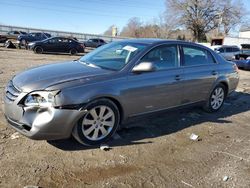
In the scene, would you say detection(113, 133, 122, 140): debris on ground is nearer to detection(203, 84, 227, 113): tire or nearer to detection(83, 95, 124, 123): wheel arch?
detection(83, 95, 124, 123): wheel arch

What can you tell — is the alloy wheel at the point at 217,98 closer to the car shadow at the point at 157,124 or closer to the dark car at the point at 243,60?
the car shadow at the point at 157,124

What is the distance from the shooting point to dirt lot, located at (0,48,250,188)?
145 inches

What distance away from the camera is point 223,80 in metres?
6.85

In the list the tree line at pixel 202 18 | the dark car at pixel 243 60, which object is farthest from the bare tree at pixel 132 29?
the dark car at pixel 243 60

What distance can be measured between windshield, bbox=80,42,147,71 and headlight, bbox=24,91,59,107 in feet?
3.95

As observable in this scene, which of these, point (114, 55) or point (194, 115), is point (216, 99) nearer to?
point (194, 115)

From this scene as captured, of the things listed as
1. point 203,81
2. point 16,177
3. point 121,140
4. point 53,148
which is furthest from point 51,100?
point 203,81

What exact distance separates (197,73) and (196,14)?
52832 millimetres

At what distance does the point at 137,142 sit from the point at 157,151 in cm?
39

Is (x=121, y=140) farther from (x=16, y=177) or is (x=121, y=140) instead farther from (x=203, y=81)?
(x=203, y=81)

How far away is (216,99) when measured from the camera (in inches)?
272

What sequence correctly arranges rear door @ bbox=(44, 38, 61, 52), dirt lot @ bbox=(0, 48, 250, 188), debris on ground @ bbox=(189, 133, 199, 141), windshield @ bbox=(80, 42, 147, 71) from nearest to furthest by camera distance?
dirt lot @ bbox=(0, 48, 250, 188), windshield @ bbox=(80, 42, 147, 71), debris on ground @ bbox=(189, 133, 199, 141), rear door @ bbox=(44, 38, 61, 52)

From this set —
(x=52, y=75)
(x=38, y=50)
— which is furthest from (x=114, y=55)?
(x=38, y=50)

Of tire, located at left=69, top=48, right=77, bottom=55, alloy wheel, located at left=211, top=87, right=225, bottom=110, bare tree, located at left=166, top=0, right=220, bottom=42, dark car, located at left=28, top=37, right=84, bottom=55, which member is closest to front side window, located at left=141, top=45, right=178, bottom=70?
alloy wheel, located at left=211, top=87, right=225, bottom=110
